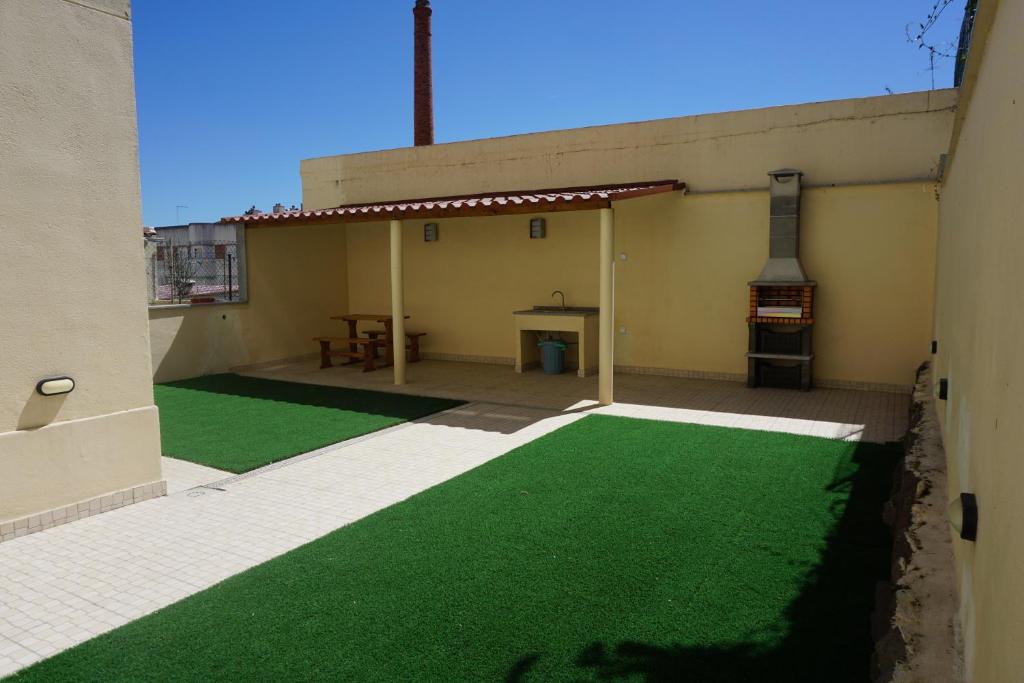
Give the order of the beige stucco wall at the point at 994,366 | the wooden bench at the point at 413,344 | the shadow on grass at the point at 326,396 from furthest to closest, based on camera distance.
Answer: the wooden bench at the point at 413,344, the shadow on grass at the point at 326,396, the beige stucco wall at the point at 994,366

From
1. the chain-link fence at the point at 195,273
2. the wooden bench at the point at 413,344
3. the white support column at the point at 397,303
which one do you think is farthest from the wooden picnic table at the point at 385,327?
the chain-link fence at the point at 195,273

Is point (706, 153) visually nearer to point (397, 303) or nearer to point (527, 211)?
point (527, 211)

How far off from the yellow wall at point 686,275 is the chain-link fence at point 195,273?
8.76ft

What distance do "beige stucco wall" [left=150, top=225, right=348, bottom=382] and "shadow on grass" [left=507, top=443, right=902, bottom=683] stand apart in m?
10.7

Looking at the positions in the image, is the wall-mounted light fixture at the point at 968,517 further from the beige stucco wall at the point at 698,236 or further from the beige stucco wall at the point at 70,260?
the beige stucco wall at the point at 698,236

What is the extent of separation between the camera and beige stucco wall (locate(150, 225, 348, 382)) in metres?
12.4

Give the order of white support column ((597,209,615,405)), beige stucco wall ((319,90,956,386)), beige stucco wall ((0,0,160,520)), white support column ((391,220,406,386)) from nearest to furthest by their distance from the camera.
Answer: beige stucco wall ((0,0,160,520)) < white support column ((597,209,615,405)) < beige stucco wall ((319,90,956,386)) < white support column ((391,220,406,386))

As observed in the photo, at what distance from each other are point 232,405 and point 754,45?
1137cm

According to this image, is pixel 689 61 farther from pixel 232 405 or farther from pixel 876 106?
pixel 232 405

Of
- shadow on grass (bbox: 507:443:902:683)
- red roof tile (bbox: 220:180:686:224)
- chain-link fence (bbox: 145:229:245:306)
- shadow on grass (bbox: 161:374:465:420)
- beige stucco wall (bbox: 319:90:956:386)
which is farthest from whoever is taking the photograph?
chain-link fence (bbox: 145:229:245:306)

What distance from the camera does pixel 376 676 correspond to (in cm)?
339

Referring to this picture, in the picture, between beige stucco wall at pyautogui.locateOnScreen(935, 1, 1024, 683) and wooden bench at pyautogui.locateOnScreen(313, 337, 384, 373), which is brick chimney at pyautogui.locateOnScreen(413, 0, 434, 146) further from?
beige stucco wall at pyautogui.locateOnScreen(935, 1, 1024, 683)

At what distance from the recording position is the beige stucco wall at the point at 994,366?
6.26 feet

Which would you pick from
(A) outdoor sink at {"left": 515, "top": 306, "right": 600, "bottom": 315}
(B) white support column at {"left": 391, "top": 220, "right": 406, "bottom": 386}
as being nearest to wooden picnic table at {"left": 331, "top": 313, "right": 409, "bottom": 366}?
(B) white support column at {"left": 391, "top": 220, "right": 406, "bottom": 386}
